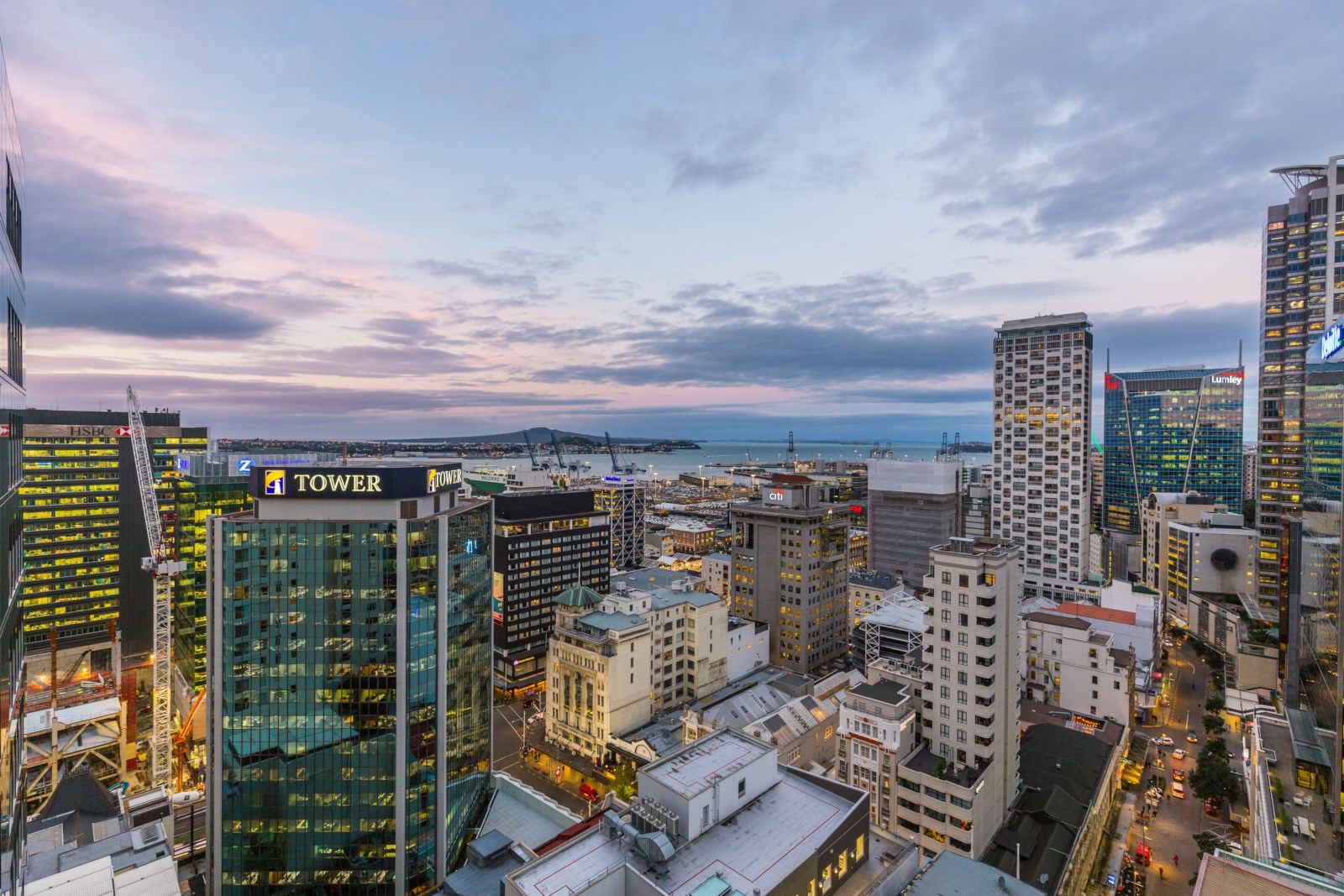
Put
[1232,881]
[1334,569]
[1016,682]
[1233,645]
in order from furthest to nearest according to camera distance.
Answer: [1233,645] < [1016,682] < [1334,569] < [1232,881]

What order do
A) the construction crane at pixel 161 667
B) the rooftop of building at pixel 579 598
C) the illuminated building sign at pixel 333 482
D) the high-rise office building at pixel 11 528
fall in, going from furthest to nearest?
the rooftop of building at pixel 579 598 < the construction crane at pixel 161 667 < the illuminated building sign at pixel 333 482 < the high-rise office building at pixel 11 528

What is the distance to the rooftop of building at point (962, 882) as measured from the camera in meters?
34.6

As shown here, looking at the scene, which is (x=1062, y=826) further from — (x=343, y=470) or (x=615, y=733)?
(x=343, y=470)

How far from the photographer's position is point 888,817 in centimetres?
5284

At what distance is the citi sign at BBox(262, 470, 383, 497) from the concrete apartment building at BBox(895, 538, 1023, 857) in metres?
50.1

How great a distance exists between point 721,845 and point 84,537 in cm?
14687

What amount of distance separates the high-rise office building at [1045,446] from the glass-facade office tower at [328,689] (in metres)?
121

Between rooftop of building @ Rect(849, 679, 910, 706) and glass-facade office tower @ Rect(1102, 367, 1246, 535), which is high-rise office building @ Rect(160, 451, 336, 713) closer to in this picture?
rooftop of building @ Rect(849, 679, 910, 706)

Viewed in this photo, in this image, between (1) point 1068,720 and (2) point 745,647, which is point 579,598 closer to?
(2) point 745,647

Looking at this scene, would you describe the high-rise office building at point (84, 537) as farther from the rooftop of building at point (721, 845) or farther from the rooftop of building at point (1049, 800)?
the rooftop of building at point (1049, 800)

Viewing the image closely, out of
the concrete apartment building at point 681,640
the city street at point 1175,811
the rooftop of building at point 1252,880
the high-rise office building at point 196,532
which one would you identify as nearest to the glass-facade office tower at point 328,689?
the concrete apartment building at point 681,640

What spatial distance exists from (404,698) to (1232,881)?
2113 inches

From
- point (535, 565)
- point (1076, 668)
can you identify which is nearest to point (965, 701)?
point (1076, 668)

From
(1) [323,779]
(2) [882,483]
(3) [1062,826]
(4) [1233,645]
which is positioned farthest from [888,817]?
(2) [882,483]
